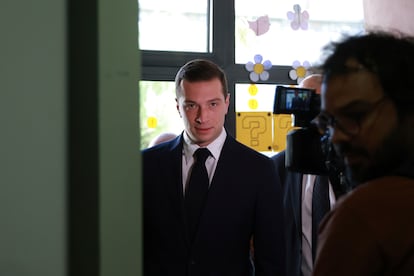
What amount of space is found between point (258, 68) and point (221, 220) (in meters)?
1.37

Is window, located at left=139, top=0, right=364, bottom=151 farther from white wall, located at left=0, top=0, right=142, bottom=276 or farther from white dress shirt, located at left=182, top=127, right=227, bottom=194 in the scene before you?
white wall, located at left=0, top=0, right=142, bottom=276

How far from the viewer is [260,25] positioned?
2.60 meters

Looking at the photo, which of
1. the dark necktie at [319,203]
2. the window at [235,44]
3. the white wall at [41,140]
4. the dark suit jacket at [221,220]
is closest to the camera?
the white wall at [41,140]

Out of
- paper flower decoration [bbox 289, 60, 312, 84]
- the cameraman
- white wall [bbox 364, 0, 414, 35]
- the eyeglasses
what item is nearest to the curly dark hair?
the eyeglasses

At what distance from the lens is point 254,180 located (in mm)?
1478

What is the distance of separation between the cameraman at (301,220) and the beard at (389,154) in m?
0.81

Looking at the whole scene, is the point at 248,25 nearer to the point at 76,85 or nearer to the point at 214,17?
the point at 214,17

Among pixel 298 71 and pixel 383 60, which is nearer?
pixel 383 60

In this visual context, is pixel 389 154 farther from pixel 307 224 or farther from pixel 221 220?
pixel 307 224

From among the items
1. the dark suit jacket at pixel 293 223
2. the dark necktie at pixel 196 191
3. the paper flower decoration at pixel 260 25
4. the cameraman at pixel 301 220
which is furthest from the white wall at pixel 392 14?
the dark necktie at pixel 196 191

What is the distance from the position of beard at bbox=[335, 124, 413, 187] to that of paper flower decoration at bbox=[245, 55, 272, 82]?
6.00 ft

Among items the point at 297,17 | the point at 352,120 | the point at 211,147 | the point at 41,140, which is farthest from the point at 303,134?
the point at 297,17

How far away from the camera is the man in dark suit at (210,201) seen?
1.39 m

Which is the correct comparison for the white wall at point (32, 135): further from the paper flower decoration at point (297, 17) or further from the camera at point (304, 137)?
the paper flower decoration at point (297, 17)
